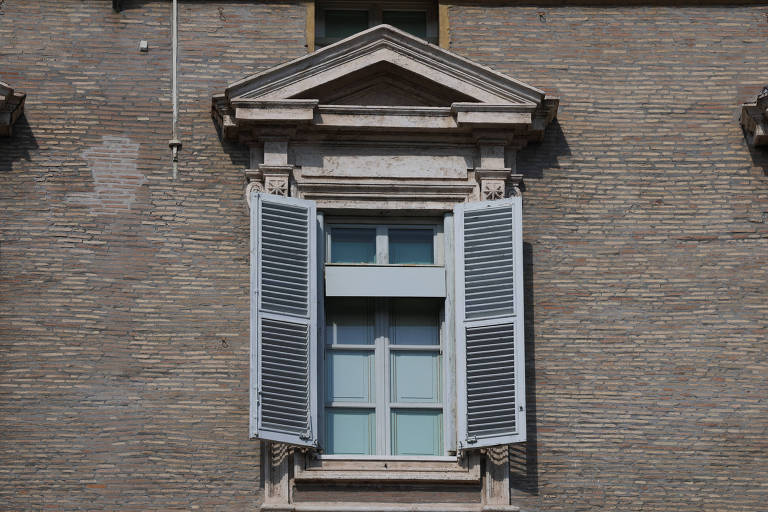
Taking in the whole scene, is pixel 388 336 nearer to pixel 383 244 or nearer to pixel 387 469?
pixel 383 244

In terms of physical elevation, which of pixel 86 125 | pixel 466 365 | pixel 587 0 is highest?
pixel 587 0

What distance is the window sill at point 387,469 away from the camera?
16766mm

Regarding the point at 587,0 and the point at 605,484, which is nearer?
the point at 605,484

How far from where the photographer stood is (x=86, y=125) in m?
18.1

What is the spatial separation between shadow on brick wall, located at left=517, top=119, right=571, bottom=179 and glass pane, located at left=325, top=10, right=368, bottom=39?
2229mm

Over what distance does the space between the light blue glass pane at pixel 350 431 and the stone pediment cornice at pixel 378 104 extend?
278 centimetres

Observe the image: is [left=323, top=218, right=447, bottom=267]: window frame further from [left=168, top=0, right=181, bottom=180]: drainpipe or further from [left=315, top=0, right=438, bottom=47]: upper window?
[left=315, top=0, right=438, bottom=47]: upper window

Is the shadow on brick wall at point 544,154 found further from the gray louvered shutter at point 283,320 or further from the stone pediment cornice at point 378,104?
the gray louvered shutter at point 283,320

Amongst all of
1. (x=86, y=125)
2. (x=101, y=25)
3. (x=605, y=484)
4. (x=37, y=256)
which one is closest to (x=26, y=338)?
(x=37, y=256)

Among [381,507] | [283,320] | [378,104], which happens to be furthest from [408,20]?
[381,507]

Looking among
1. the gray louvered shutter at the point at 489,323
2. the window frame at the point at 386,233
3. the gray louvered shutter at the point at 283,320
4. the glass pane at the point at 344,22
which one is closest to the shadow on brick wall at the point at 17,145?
the gray louvered shutter at the point at 283,320

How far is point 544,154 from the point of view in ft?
60.0

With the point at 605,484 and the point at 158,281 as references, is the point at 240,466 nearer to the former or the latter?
the point at 158,281

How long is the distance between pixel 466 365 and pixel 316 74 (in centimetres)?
324
